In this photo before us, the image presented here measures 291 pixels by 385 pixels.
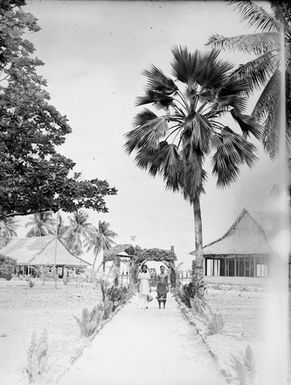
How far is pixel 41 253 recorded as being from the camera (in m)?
55.1

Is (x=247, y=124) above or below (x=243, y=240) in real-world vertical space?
above

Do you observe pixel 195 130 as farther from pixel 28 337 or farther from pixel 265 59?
pixel 28 337

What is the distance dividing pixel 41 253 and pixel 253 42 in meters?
44.7

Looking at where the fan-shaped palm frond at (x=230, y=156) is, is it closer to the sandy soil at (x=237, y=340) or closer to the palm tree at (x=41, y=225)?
the sandy soil at (x=237, y=340)

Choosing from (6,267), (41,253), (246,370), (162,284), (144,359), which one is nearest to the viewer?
(246,370)

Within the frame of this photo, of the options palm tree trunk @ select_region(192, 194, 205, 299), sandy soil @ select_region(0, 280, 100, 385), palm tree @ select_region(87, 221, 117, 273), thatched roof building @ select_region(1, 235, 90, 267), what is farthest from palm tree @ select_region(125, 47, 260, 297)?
palm tree @ select_region(87, 221, 117, 273)

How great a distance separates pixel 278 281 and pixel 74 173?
8.94m

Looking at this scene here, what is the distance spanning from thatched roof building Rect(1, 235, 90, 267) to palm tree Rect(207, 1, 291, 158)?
3721 centimetres

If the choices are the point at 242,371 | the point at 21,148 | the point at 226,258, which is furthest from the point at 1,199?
the point at 226,258

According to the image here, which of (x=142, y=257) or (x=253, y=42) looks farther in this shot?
(x=142, y=257)

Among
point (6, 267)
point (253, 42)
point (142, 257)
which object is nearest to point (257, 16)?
point (253, 42)

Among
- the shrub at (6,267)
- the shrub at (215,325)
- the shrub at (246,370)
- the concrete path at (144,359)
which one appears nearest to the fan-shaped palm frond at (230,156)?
the concrete path at (144,359)

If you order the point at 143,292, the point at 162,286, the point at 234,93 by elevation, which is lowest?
the point at 143,292

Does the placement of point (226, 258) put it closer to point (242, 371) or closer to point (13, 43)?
point (13, 43)
